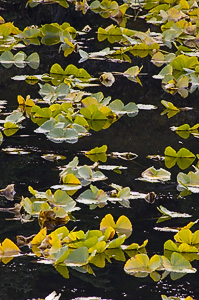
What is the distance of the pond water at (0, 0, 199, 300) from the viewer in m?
2.10

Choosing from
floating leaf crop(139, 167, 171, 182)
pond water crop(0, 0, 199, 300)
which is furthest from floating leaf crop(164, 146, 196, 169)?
floating leaf crop(139, 167, 171, 182)

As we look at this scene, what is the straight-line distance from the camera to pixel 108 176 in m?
3.06

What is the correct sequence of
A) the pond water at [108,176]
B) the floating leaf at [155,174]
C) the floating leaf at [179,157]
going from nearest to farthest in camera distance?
the pond water at [108,176], the floating leaf at [155,174], the floating leaf at [179,157]

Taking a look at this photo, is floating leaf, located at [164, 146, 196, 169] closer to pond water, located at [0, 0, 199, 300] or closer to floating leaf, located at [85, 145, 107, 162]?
pond water, located at [0, 0, 199, 300]

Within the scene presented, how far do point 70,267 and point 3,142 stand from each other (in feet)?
4.48

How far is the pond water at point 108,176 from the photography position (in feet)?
6.89

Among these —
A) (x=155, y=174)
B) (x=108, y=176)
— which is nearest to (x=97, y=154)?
(x=108, y=176)

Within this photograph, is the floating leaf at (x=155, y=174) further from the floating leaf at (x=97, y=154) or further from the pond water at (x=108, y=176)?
the floating leaf at (x=97, y=154)


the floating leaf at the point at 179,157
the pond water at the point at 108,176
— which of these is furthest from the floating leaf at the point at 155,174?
the floating leaf at the point at 179,157

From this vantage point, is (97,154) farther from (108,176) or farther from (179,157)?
(179,157)

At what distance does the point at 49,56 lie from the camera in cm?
536

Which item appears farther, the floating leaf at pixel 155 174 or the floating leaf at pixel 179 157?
the floating leaf at pixel 179 157

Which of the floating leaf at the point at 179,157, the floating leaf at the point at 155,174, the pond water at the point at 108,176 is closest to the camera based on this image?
the pond water at the point at 108,176

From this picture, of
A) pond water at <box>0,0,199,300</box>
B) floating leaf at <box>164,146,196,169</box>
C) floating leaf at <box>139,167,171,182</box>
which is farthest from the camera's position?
floating leaf at <box>164,146,196,169</box>
